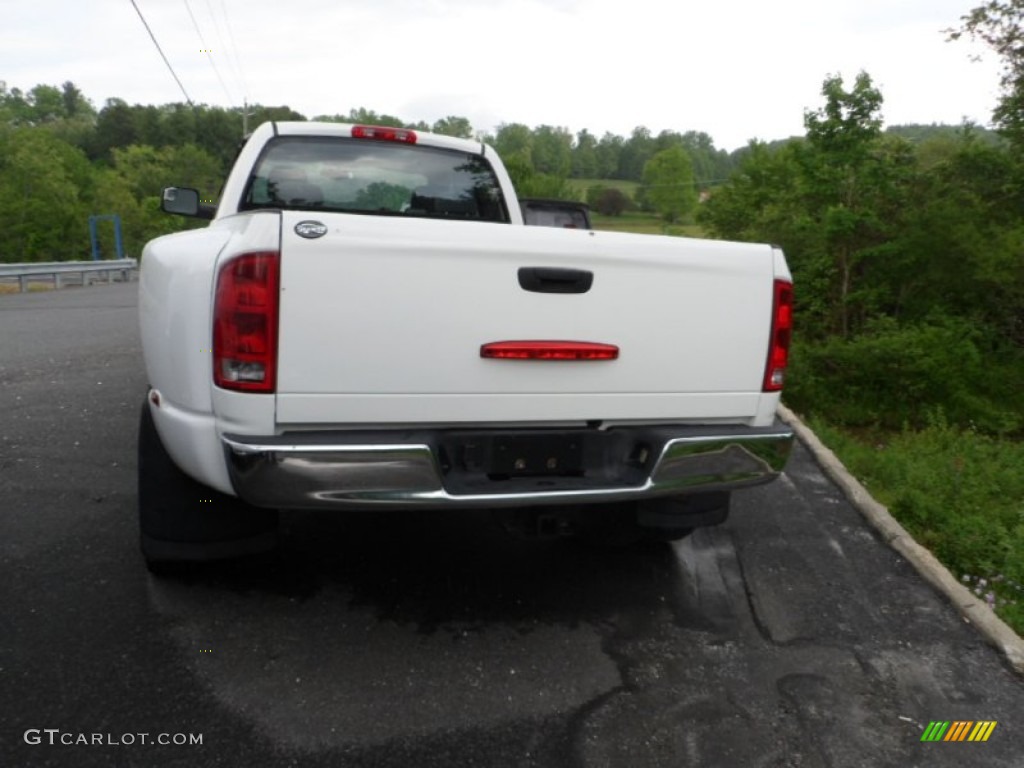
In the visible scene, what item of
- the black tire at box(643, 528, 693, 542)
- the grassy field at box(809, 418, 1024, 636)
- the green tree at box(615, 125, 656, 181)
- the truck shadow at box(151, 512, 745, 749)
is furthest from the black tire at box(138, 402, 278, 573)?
the green tree at box(615, 125, 656, 181)

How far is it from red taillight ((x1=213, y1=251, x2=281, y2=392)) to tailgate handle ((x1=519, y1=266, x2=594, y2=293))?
79 cm

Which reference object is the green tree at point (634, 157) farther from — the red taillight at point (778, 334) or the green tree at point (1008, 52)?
the red taillight at point (778, 334)

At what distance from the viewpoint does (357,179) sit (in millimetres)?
4328

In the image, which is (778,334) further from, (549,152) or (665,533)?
(549,152)

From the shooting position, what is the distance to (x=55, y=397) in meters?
6.60

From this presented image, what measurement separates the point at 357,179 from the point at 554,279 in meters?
2.12

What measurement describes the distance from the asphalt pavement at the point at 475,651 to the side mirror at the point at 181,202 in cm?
167

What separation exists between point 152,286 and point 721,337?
7.20 ft

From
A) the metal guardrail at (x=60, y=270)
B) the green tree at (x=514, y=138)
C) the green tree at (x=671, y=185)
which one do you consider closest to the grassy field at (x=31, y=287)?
the metal guardrail at (x=60, y=270)

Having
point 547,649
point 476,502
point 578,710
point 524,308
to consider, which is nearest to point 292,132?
point 524,308

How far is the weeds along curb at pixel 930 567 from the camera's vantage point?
10.1ft

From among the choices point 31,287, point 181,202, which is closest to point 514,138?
point 31,287

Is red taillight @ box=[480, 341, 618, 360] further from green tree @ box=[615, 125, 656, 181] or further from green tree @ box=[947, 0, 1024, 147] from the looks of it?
green tree @ box=[615, 125, 656, 181]

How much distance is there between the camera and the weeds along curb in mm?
3066
